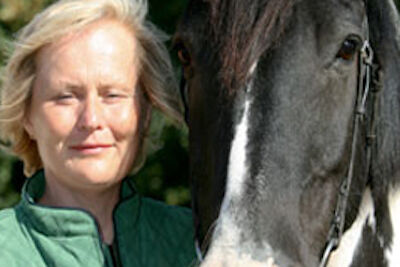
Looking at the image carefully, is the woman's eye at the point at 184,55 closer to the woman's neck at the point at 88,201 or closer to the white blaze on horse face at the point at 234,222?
the white blaze on horse face at the point at 234,222

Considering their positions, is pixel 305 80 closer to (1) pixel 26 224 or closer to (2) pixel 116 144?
(2) pixel 116 144

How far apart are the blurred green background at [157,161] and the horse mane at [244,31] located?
2.81m

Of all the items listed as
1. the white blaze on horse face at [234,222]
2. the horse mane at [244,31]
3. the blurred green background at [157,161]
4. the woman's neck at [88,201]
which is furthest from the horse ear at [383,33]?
the blurred green background at [157,161]

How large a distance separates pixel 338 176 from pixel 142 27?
2.91ft

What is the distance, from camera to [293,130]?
2168mm

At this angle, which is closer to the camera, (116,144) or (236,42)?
(236,42)

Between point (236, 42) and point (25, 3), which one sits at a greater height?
point (236, 42)

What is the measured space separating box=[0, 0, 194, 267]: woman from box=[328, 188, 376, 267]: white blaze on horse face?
501 millimetres

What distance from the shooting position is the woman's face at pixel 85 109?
2533 mm

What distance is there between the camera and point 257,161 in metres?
2.12

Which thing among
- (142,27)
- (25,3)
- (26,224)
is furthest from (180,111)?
(25,3)

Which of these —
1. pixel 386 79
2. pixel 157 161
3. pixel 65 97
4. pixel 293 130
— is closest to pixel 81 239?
pixel 65 97

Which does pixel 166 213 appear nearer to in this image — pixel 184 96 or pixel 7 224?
pixel 184 96

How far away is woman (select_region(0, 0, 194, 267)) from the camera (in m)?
2.46
